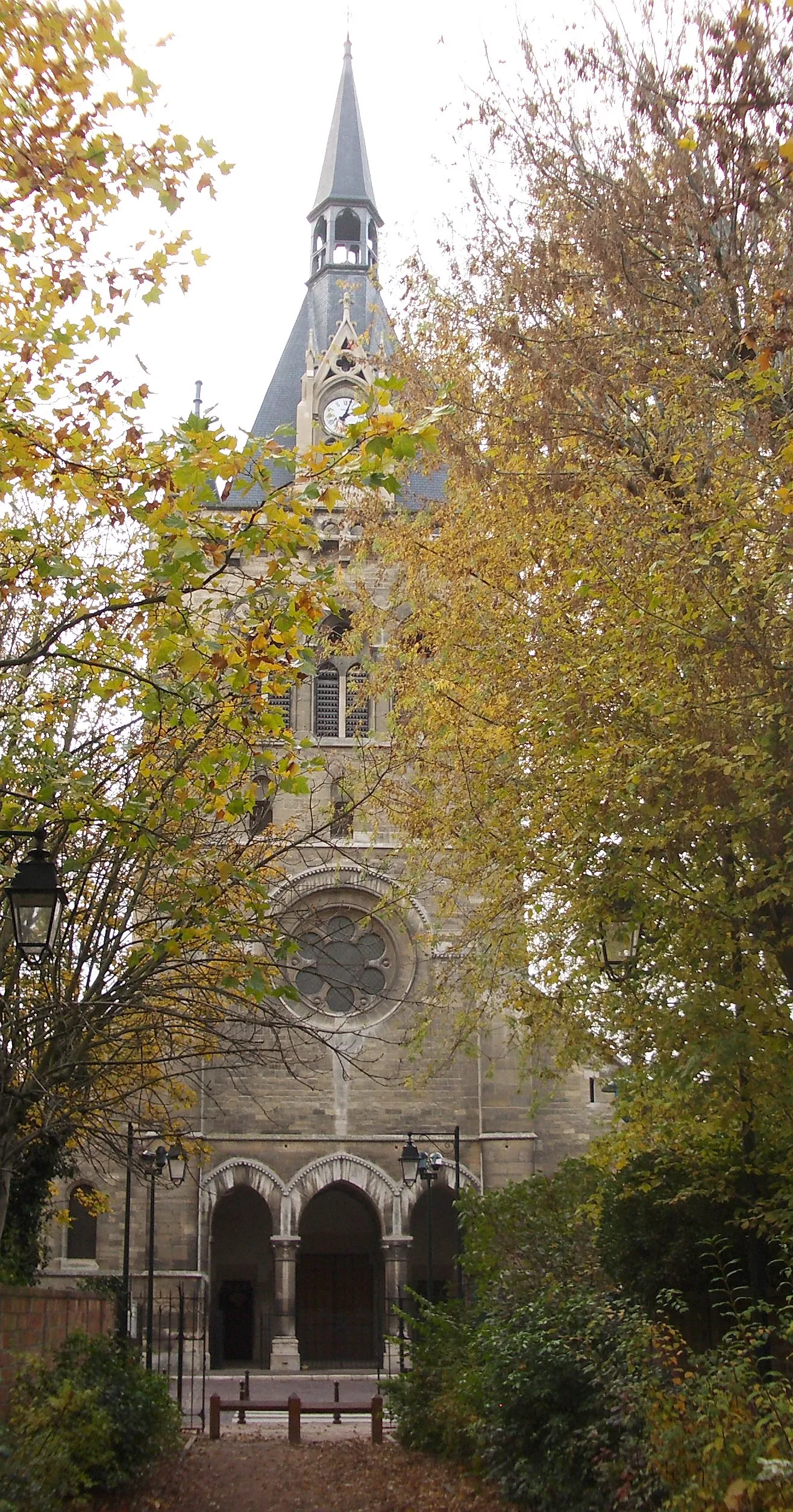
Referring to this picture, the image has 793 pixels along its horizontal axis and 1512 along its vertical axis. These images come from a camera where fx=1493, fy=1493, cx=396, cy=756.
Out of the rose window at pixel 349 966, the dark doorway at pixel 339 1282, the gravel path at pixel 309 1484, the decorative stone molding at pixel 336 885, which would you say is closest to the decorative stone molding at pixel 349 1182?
the dark doorway at pixel 339 1282

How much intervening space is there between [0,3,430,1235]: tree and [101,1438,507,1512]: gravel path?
3.14 meters

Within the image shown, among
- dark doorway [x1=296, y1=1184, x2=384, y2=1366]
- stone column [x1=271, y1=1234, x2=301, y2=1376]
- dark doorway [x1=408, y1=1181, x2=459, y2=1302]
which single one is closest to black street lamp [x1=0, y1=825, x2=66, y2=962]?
stone column [x1=271, y1=1234, x2=301, y2=1376]

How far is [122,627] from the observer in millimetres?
13070

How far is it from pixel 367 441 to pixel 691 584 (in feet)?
11.9

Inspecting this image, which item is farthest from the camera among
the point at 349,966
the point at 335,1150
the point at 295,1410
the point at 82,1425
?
the point at 349,966

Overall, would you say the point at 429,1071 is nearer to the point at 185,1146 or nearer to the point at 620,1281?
the point at 185,1146

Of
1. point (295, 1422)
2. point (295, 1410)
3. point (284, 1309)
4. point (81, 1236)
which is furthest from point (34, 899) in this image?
point (81, 1236)

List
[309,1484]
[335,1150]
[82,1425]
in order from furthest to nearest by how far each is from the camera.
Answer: [335,1150], [309,1484], [82,1425]

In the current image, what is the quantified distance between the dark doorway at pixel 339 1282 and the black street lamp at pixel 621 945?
17.8 metres

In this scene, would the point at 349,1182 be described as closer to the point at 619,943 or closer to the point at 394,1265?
the point at 394,1265

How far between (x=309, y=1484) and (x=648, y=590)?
8908 mm

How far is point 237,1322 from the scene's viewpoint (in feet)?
96.5

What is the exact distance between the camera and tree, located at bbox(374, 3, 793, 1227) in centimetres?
906

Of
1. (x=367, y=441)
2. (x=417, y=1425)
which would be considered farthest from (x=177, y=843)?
(x=417, y=1425)
